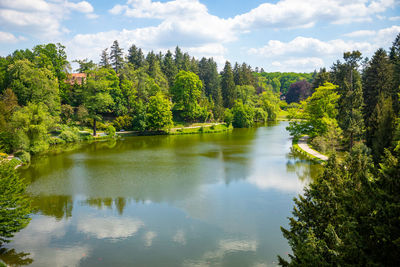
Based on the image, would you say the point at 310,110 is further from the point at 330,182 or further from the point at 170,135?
the point at 330,182

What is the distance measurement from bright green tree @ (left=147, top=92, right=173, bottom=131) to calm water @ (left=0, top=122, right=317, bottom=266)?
21553mm

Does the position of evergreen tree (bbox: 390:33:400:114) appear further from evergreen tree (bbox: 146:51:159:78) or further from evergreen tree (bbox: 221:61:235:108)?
evergreen tree (bbox: 146:51:159:78)

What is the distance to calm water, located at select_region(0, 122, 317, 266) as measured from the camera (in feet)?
40.5

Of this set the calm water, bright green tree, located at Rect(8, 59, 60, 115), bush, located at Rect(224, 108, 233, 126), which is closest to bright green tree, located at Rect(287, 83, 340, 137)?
the calm water

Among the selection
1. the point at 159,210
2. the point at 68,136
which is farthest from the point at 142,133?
the point at 159,210

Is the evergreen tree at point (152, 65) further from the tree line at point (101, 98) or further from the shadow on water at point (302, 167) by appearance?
the shadow on water at point (302, 167)

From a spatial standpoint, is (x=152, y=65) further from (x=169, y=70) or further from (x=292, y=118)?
(x=292, y=118)

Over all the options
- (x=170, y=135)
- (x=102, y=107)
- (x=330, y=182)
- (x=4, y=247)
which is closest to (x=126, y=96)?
(x=102, y=107)

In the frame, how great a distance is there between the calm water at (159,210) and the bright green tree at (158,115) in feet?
70.7

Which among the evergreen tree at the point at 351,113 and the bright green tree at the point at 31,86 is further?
the bright green tree at the point at 31,86

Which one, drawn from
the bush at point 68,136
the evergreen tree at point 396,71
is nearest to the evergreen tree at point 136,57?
the bush at point 68,136

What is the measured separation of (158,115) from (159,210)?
36.4m

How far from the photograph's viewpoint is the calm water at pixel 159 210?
12.3 meters

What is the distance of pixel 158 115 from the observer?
171 ft
